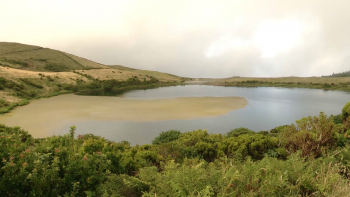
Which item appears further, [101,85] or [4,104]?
[101,85]

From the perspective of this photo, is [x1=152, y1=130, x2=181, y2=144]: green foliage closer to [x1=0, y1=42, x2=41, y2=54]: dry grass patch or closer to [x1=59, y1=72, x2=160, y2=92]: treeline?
[x1=59, y1=72, x2=160, y2=92]: treeline

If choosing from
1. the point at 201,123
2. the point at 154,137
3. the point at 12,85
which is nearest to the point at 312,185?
the point at 154,137

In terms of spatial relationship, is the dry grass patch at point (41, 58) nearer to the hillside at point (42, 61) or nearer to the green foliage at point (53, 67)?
the hillside at point (42, 61)

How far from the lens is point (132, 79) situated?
67812mm

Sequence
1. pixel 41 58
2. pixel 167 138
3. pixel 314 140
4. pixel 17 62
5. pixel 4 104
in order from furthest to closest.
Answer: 1. pixel 41 58
2. pixel 17 62
3. pixel 4 104
4. pixel 167 138
5. pixel 314 140

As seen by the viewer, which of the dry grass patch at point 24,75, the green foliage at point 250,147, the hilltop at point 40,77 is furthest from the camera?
the dry grass patch at point 24,75

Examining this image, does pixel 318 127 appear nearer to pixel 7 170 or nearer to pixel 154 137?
pixel 7 170

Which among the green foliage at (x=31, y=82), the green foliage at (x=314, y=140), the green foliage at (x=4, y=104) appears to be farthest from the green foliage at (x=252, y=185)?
the green foliage at (x=31, y=82)

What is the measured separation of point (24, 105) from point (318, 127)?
32.4m

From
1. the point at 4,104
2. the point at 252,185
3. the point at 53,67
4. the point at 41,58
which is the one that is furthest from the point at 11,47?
the point at 252,185

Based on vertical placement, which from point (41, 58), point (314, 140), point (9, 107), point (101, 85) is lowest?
point (9, 107)

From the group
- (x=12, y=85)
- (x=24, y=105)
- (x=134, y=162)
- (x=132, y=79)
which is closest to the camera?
(x=134, y=162)

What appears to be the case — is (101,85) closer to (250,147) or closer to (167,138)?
(167,138)

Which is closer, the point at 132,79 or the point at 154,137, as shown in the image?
the point at 154,137
